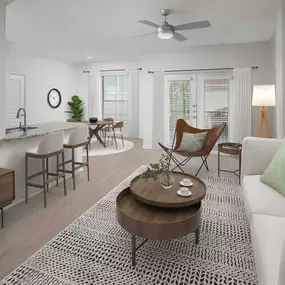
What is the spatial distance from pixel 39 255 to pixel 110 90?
7.48 meters

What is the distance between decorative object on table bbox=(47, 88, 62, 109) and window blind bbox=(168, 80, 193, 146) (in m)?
4.02

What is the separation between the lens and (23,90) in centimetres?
718

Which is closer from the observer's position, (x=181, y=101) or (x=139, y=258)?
(x=139, y=258)

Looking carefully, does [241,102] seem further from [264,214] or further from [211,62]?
[264,214]

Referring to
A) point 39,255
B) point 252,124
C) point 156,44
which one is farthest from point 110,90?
point 39,255

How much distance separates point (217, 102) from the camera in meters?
6.23

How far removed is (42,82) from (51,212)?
593 cm

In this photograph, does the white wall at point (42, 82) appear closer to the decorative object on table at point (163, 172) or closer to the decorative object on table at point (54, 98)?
the decorative object on table at point (54, 98)

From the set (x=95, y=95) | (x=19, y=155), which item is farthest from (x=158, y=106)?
(x=19, y=155)

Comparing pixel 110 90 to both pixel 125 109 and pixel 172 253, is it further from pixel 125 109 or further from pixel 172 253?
pixel 172 253

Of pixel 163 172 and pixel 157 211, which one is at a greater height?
pixel 163 172

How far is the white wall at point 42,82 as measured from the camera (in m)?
7.14

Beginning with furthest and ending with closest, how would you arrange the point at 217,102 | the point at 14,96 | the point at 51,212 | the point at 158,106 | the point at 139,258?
the point at 14,96 < the point at 158,106 < the point at 217,102 < the point at 51,212 < the point at 139,258

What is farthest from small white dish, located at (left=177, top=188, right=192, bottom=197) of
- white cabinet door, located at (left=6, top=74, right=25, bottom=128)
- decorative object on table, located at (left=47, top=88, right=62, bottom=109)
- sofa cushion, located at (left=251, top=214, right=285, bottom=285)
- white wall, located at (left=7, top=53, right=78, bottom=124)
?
decorative object on table, located at (left=47, top=88, right=62, bottom=109)
